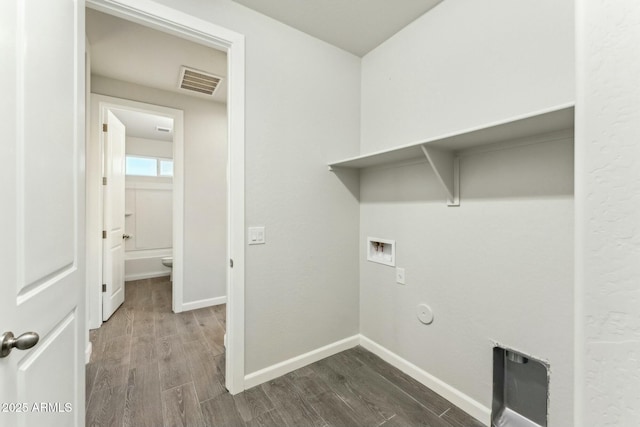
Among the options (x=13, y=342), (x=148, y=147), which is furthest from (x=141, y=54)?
(x=148, y=147)

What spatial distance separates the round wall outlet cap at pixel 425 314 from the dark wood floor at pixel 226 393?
1.45ft

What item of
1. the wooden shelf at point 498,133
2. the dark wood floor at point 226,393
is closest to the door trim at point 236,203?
the dark wood floor at point 226,393

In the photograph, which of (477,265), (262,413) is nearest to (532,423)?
(477,265)

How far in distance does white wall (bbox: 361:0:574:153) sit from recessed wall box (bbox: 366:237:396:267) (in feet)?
2.57

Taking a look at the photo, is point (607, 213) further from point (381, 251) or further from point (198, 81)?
point (198, 81)

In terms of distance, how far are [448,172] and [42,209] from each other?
6.15 ft

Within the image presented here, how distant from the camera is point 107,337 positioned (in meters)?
2.45

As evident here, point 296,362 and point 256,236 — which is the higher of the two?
point 256,236

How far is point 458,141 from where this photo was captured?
142cm

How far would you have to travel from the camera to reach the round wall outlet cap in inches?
69.6

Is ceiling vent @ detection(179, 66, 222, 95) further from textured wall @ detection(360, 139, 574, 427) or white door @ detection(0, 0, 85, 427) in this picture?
textured wall @ detection(360, 139, 574, 427)

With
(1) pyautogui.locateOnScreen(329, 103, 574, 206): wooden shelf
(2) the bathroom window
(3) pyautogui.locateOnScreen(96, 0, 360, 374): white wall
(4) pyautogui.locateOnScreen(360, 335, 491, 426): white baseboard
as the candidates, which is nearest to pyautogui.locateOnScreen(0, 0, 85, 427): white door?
(3) pyautogui.locateOnScreen(96, 0, 360, 374): white wall

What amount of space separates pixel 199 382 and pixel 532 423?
2012mm

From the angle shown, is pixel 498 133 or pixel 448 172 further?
pixel 448 172
